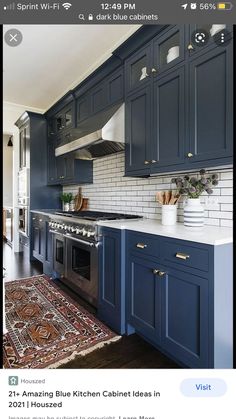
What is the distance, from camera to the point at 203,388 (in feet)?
1.71

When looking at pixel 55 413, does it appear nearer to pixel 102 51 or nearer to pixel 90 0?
pixel 90 0

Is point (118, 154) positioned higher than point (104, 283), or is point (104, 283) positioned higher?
point (118, 154)

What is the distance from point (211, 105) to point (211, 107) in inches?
0.4

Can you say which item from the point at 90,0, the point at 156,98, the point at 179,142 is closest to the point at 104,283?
the point at 179,142

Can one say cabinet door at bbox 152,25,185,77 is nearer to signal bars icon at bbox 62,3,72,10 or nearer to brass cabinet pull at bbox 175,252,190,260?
signal bars icon at bbox 62,3,72,10

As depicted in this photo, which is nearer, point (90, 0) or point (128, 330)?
point (90, 0)

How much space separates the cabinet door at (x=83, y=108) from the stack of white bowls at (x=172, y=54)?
124cm

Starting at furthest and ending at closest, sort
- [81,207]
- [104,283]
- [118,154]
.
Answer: [81,207] → [118,154] → [104,283]

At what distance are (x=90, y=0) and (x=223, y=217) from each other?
53.1 inches

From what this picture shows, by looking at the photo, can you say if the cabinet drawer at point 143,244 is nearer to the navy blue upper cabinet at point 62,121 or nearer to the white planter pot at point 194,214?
the white planter pot at point 194,214

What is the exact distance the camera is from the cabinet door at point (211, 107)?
1200 mm

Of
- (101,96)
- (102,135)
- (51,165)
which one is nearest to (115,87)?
(101,96)

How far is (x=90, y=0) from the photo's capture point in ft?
1.92

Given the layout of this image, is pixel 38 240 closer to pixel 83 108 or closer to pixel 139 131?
pixel 83 108
